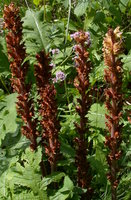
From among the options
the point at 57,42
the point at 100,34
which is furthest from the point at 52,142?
the point at 100,34

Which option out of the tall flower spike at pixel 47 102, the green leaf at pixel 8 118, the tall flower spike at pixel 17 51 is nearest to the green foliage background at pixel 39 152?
the green leaf at pixel 8 118

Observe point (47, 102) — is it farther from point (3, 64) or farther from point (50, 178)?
point (3, 64)

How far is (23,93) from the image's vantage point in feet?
7.00

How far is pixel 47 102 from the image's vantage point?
6.58 ft

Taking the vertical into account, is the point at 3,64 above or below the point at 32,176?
above

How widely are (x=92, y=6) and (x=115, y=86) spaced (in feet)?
6.88

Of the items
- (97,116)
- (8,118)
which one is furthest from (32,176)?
(97,116)

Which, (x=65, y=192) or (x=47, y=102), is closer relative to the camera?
(x=47, y=102)

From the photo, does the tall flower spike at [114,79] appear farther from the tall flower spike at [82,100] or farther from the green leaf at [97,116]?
the green leaf at [97,116]

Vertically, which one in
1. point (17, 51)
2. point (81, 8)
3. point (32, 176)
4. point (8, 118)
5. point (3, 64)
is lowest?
point (32, 176)

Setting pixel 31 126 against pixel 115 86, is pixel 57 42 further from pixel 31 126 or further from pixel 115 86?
pixel 115 86

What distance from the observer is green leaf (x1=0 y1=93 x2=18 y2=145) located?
246cm

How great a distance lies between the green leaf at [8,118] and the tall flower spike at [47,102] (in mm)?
307

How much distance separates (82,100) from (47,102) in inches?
7.7
